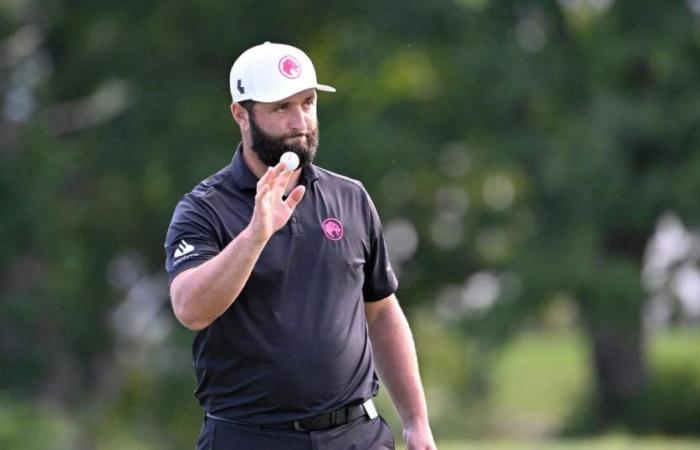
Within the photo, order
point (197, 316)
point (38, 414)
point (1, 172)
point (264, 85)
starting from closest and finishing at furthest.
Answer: point (197, 316) < point (264, 85) < point (38, 414) < point (1, 172)

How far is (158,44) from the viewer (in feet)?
83.3

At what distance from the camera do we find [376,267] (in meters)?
4.81

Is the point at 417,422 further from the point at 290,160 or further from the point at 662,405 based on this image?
the point at 662,405

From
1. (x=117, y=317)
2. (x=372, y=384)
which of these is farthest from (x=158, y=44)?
(x=372, y=384)

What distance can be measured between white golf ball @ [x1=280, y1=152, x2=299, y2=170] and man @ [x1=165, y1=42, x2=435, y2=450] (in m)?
0.06

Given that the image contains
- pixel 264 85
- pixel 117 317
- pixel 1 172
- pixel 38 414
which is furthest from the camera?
pixel 117 317

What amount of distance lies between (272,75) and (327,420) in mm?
1075

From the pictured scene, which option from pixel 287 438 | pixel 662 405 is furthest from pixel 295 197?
pixel 662 405

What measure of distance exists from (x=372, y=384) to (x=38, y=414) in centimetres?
1466

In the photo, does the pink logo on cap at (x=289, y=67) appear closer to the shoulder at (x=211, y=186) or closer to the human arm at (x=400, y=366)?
the shoulder at (x=211, y=186)

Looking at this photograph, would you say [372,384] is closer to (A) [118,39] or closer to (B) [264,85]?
(B) [264,85]

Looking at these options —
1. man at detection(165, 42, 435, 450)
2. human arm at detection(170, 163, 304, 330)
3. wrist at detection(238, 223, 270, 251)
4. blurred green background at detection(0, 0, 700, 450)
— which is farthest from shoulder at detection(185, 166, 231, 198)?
blurred green background at detection(0, 0, 700, 450)

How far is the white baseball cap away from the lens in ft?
14.6

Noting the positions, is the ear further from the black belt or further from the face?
the black belt
